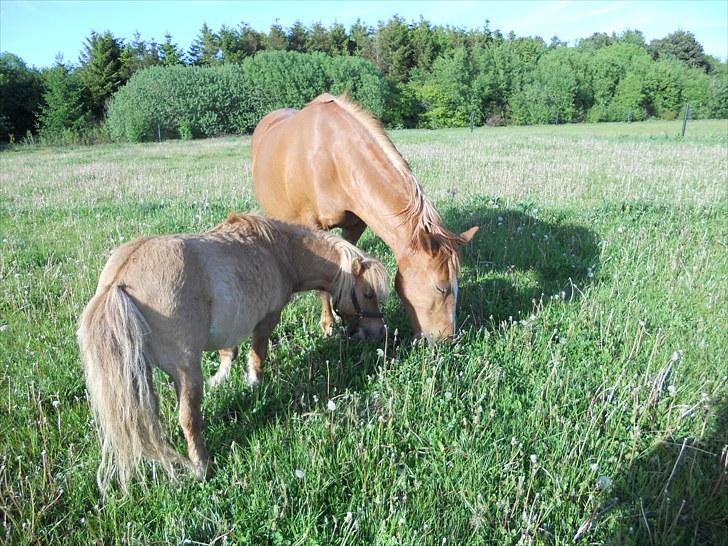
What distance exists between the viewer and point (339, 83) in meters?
52.2

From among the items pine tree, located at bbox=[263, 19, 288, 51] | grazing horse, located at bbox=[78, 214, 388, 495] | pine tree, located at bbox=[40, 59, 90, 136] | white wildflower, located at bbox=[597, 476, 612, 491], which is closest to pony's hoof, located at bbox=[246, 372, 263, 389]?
grazing horse, located at bbox=[78, 214, 388, 495]

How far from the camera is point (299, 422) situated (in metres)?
3.13

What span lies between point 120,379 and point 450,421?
190 centimetres

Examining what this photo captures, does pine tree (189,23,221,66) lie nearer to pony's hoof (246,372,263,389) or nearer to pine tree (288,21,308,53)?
pine tree (288,21,308,53)

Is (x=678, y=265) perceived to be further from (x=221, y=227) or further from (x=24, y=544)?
(x=24, y=544)

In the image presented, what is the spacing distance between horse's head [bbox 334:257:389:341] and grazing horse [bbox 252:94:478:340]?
28 cm

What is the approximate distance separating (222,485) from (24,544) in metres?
0.91

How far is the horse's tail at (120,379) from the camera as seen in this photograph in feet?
7.77

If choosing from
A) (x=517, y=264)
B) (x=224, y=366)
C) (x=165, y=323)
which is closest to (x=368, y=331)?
(x=224, y=366)

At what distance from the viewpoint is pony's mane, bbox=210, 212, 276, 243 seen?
3551mm

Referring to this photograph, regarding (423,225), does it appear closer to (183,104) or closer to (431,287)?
(431,287)

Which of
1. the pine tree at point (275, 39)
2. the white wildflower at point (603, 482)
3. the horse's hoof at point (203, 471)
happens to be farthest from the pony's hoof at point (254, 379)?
the pine tree at point (275, 39)

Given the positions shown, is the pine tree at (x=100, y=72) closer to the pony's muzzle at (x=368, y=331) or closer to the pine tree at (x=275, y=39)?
the pine tree at (x=275, y=39)

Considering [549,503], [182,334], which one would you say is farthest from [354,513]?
[182,334]
